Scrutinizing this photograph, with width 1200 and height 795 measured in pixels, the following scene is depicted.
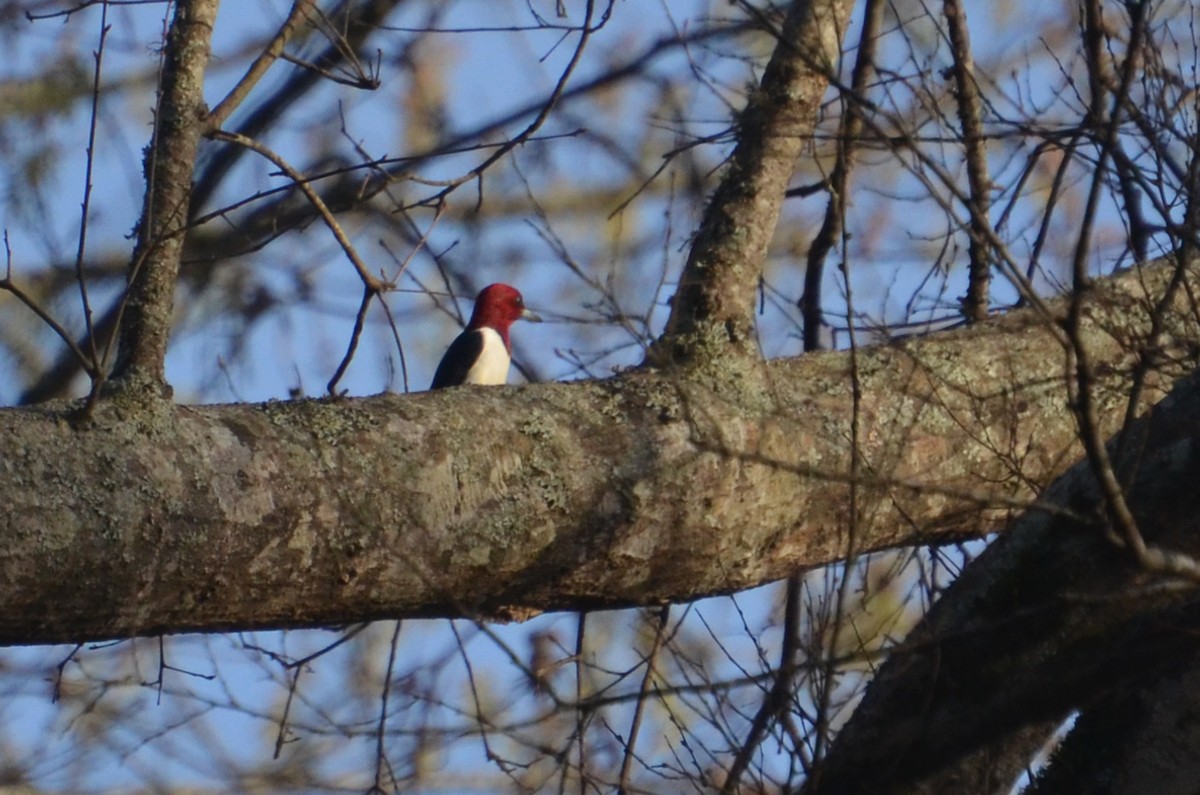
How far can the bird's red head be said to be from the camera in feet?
22.1

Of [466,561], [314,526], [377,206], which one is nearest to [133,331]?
[314,526]

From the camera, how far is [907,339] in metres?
3.41

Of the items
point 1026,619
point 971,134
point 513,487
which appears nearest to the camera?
point 1026,619

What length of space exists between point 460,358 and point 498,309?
57 centimetres

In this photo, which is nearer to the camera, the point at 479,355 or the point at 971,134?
the point at 971,134

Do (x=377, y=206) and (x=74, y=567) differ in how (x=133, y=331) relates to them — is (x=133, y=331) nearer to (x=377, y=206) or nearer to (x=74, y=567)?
(x=74, y=567)

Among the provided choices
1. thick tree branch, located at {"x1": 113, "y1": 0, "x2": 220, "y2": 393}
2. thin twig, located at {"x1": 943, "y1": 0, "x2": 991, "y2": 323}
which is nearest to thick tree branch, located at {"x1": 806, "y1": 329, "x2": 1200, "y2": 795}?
thin twig, located at {"x1": 943, "y1": 0, "x2": 991, "y2": 323}

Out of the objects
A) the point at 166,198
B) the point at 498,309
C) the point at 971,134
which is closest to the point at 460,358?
the point at 498,309

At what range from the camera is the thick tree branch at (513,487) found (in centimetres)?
246

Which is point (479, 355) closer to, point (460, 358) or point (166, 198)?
point (460, 358)

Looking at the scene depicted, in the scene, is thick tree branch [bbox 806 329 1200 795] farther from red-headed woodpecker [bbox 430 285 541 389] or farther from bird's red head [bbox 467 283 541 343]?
bird's red head [bbox 467 283 541 343]

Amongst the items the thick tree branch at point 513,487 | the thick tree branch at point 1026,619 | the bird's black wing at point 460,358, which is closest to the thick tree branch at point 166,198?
the thick tree branch at point 513,487

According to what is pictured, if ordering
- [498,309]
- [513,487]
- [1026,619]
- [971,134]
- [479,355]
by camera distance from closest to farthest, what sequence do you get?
[1026,619]
[513,487]
[971,134]
[479,355]
[498,309]

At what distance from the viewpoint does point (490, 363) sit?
622cm
